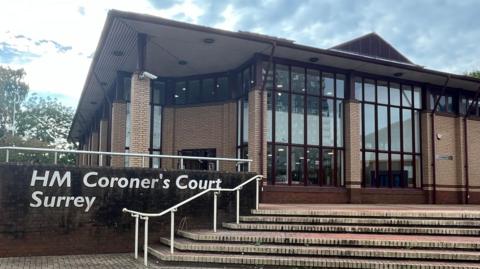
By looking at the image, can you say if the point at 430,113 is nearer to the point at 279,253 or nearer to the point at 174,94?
the point at 174,94

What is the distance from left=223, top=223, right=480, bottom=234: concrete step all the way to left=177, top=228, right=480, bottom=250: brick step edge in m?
0.68

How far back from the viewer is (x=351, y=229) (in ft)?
30.8

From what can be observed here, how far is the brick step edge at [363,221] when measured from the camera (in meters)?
9.30

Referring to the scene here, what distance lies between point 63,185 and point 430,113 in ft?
46.9

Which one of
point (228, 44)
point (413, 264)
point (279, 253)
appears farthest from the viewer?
point (228, 44)

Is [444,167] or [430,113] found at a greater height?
[430,113]

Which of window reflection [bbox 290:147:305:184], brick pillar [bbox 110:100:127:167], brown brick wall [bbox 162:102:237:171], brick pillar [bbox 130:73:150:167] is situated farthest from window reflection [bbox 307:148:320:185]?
brick pillar [bbox 110:100:127:167]

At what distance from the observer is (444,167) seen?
18719 millimetres

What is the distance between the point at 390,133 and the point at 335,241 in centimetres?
1040

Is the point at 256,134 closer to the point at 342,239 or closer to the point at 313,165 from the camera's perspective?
the point at 313,165

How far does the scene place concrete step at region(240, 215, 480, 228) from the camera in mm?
9304

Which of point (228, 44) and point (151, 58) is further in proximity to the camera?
point (151, 58)

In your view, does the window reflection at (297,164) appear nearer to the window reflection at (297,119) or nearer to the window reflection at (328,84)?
the window reflection at (297,119)

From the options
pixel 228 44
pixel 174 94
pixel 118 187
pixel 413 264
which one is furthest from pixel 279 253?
pixel 174 94
